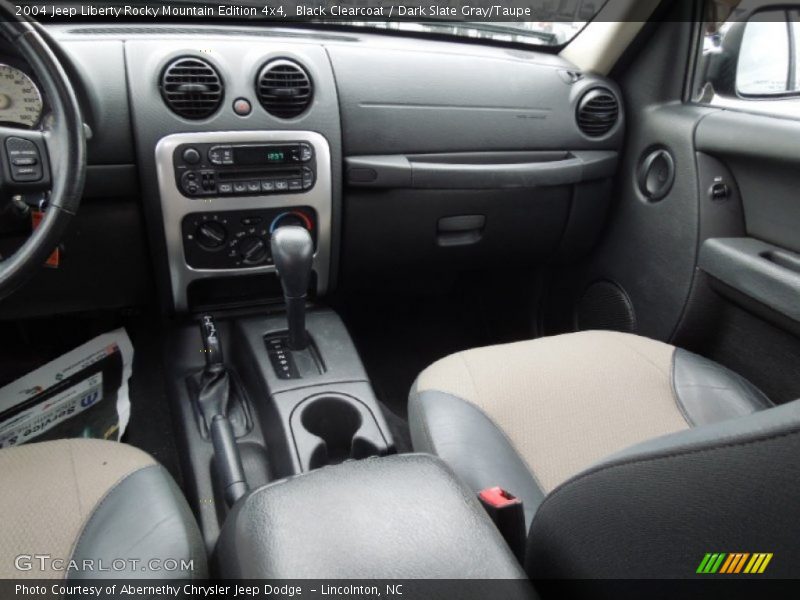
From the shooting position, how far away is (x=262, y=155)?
134 cm

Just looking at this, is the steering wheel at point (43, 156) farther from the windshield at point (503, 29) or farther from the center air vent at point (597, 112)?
the center air vent at point (597, 112)

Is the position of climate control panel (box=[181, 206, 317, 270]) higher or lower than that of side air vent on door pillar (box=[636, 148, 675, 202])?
lower

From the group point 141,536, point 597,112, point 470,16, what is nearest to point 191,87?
point 470,16

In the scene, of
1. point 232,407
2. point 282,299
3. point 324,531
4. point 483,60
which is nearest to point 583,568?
point 324,531

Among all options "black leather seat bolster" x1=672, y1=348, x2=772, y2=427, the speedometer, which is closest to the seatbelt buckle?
"black leather seat bolster" x1=672, y1=348, x2=772, y2=427

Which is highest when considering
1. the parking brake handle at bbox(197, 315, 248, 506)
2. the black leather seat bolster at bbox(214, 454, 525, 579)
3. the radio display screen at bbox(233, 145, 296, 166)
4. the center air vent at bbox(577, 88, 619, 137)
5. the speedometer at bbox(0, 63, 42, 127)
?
the speedometer at bbox(0, 63, 42, 127)

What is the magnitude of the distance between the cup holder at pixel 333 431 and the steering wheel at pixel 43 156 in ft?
1.74

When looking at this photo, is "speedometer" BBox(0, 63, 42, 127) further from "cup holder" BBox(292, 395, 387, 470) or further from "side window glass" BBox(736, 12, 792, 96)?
"side window glass" BBox(736, 12, 792, 96)

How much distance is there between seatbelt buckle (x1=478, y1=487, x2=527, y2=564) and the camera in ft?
2.27

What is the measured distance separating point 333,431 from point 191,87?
725mm

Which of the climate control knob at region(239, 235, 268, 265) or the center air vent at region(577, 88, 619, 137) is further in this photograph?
the center air vent at region(577, 88, 619, 137)

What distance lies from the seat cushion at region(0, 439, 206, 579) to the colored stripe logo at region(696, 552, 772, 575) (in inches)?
21.9

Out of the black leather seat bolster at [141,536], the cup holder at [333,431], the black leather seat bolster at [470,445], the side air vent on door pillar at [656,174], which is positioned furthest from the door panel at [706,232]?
the black leather seat bolster at [141,536]

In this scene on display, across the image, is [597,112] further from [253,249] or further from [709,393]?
[253,249]
